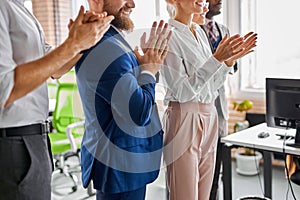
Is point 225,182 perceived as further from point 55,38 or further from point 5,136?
point 55,38

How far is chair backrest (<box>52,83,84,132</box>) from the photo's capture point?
339cm

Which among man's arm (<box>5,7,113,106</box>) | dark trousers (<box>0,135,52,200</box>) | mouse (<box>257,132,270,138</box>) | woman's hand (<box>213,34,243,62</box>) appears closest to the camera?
man's arm (<box>5,7,113,106</box>)

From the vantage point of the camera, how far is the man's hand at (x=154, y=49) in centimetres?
155

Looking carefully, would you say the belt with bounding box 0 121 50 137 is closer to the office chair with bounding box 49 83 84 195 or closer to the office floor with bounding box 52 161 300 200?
the office chair with bounding box 49 83 84 195

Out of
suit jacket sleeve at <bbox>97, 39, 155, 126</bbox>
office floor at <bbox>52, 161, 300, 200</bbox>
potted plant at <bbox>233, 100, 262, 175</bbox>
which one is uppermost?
suit jacket sleeve at <bbox>97, 39, 155, 126</bbox>

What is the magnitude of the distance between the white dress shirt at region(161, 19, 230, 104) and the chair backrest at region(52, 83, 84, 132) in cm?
159

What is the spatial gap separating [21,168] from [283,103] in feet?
5.41

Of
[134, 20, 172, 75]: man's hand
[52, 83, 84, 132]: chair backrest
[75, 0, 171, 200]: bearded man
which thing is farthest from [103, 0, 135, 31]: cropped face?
[52, 83, 84, 132]: chair backrest

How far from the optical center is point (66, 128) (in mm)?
3262

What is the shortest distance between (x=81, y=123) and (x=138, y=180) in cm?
178

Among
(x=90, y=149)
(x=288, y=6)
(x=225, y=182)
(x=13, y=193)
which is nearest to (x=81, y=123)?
(x=225, y=182)

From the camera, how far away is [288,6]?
143 inches

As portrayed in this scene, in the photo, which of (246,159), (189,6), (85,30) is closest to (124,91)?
(85,30)

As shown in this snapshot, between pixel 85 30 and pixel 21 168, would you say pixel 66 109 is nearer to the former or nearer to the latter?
pixel 21 168
